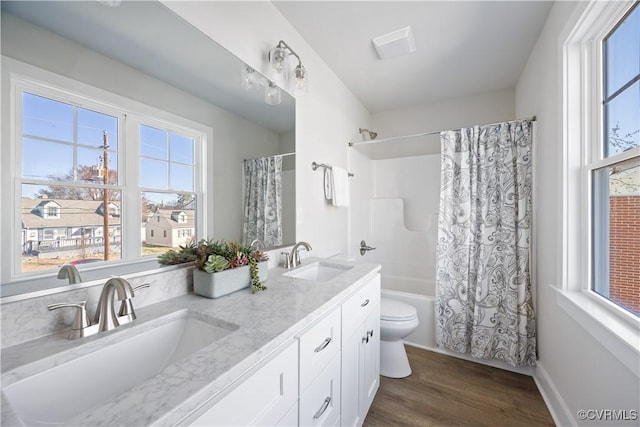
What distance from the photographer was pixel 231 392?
22.2 inches

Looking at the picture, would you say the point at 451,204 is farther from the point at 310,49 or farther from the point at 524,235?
the point at 310,49

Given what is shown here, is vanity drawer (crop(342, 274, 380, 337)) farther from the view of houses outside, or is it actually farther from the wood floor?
the view of houses outside

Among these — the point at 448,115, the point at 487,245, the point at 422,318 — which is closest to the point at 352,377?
the point at 422,318

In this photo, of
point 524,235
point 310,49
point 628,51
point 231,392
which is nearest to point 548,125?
point 628,51

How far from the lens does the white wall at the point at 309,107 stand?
4.16ft

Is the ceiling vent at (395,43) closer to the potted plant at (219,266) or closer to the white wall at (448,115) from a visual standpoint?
the white wall at (448,115)

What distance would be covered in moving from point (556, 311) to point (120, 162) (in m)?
2.25

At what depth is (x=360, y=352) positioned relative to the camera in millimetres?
1322

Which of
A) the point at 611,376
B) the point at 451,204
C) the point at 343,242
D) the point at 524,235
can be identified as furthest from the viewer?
the point at 343,242

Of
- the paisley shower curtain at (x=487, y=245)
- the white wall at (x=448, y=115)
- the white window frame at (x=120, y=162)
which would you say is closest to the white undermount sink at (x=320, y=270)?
the white window frame at (x=120, y=162)

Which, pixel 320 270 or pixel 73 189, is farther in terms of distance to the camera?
pixel 320 270

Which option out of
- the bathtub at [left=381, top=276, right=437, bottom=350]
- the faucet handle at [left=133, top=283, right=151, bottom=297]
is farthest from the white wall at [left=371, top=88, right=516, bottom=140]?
the faucet handle at [left=133, top=283, right=151, bottom=297]

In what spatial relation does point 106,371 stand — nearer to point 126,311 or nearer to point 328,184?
point 126,311

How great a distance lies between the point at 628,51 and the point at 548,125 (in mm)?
621
